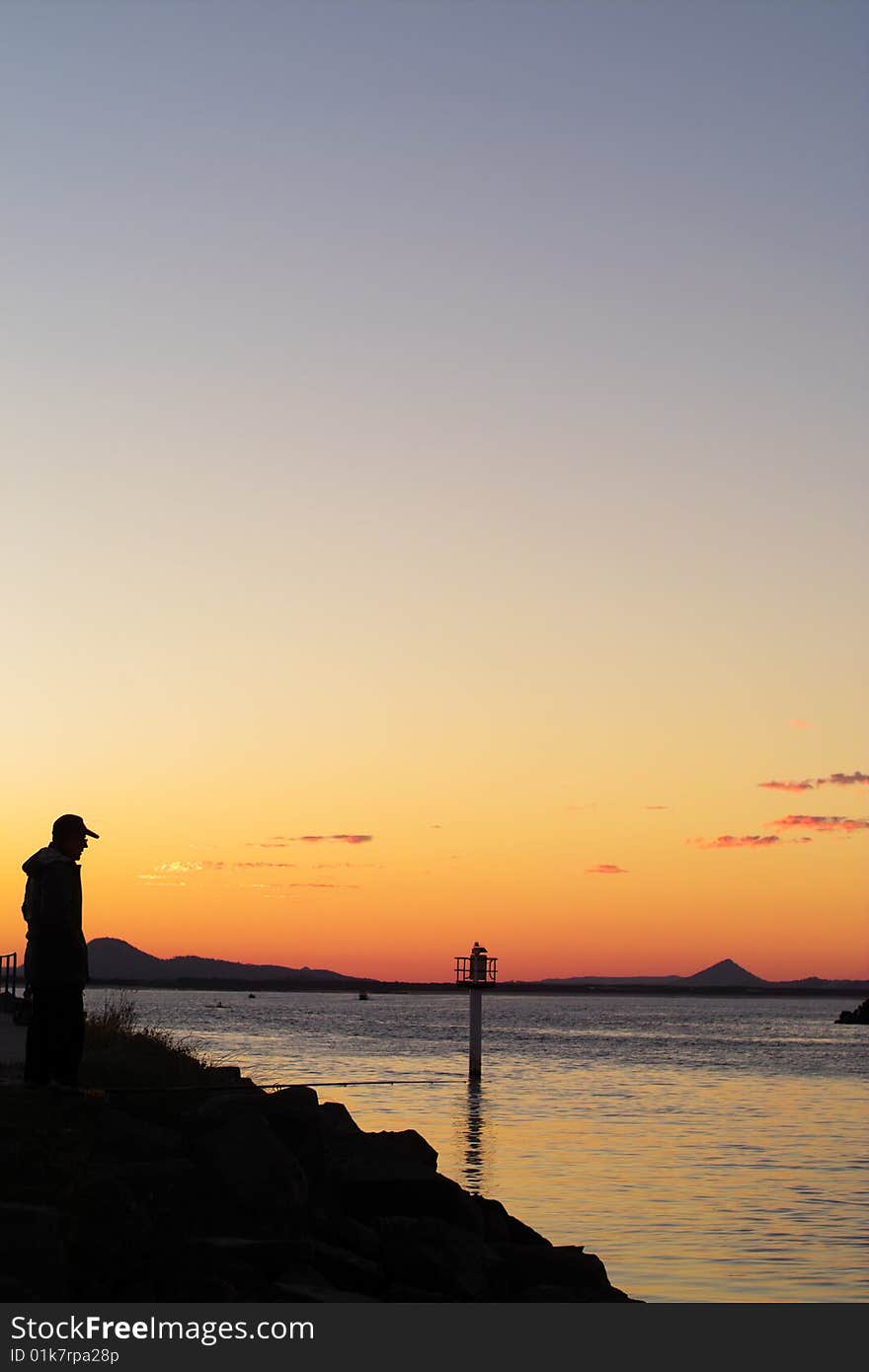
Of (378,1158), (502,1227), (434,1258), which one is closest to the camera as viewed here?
(434,1258)

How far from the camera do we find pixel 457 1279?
14.2m

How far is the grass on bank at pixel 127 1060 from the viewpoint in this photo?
759 inches

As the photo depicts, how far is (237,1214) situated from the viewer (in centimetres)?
1398

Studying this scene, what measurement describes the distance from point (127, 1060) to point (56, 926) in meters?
7.32

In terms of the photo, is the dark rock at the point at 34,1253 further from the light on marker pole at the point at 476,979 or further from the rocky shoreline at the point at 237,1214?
the light on marker pole at the point at 476,979

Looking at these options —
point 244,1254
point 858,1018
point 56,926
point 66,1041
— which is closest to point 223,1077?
point 66,1041

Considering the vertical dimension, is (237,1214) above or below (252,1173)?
below

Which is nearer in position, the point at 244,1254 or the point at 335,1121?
the point at 244,1254

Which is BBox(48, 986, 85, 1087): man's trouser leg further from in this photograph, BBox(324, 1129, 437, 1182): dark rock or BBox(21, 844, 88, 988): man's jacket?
BBox(324, 1129, 437, 1182): dark rock

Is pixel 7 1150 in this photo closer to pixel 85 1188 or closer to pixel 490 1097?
pixel 85 1188

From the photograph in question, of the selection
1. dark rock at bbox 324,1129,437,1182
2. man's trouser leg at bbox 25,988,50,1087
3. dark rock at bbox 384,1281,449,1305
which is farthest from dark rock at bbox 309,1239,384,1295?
man's trouser leg at bbox 25,988,50,1087

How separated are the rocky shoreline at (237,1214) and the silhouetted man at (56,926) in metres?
0.88

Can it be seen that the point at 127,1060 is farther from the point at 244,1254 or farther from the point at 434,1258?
the point at 244,1254
